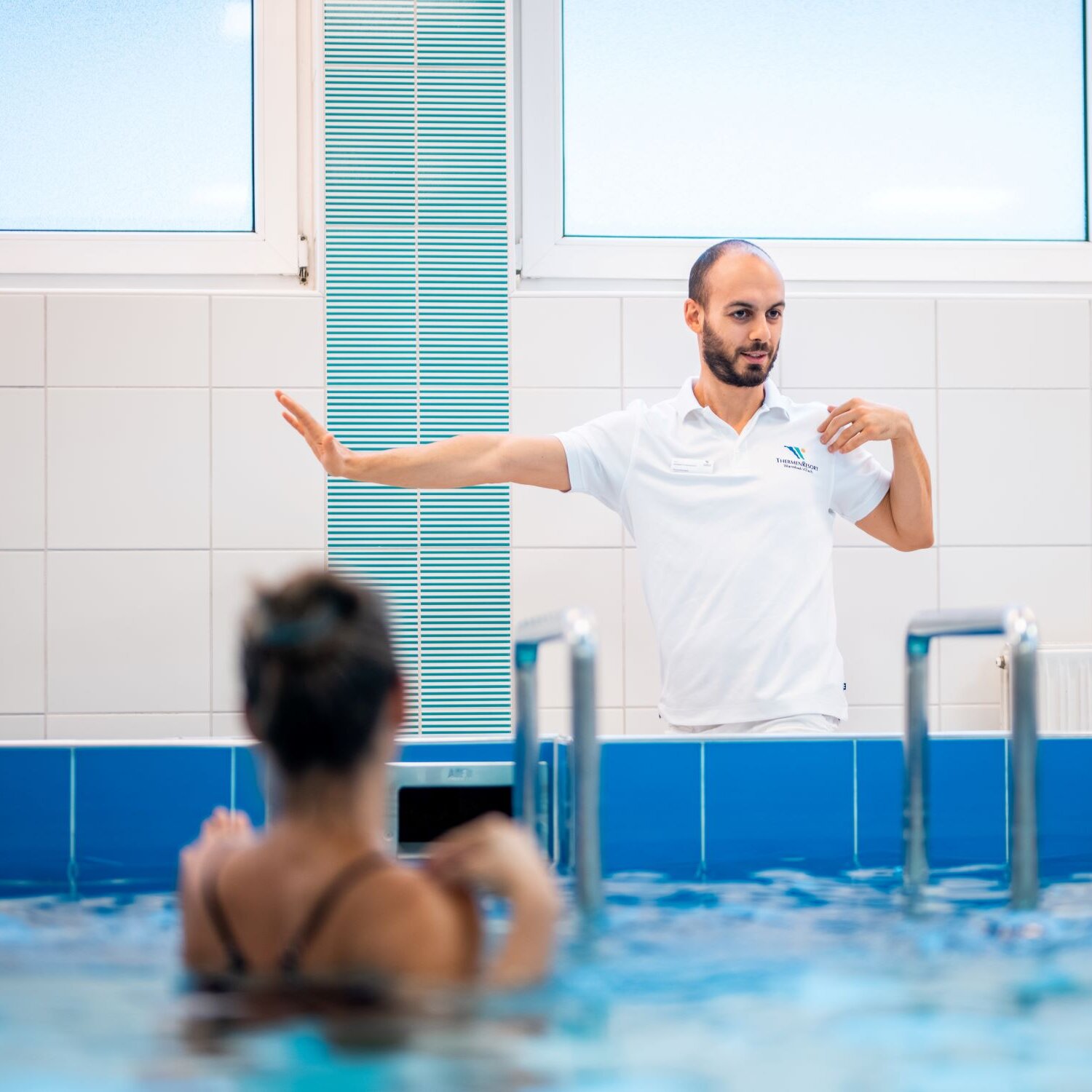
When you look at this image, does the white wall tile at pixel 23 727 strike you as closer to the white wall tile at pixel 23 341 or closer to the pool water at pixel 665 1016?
the white wall tile at pixel 23 341

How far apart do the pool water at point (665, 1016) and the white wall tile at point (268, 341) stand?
2142 millimetres

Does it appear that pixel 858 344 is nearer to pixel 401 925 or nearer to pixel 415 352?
pixel 415 352

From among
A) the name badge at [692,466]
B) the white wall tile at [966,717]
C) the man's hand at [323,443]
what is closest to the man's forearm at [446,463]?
the man's hand at [323,443]

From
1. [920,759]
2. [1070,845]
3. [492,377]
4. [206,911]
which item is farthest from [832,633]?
[206,911]

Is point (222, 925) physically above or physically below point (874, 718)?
above

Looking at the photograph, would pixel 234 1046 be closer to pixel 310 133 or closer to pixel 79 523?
pixel 79 523

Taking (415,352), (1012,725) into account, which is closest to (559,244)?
(415,352)

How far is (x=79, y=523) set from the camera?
4.05m

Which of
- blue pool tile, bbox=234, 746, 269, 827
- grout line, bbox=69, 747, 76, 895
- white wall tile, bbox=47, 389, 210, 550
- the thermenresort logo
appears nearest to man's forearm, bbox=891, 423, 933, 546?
the thermenresort logo

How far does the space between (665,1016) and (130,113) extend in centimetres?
350

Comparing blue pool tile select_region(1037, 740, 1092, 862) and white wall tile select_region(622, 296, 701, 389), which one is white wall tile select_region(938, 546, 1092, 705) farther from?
blue pool tile select_region(1037, 740, 1092, 862)

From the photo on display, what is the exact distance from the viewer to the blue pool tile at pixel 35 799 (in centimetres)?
291

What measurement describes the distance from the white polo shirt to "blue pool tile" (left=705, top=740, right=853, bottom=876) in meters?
0.23

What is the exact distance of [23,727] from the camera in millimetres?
4035
